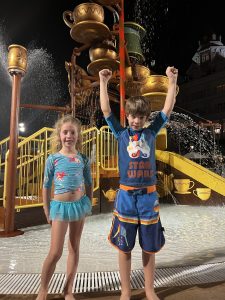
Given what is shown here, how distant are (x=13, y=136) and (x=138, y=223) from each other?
3.46 meters

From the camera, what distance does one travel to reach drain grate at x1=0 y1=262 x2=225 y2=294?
103 inches

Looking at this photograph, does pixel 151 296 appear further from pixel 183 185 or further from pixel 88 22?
pixel 88 22

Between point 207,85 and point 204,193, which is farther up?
point 207,85

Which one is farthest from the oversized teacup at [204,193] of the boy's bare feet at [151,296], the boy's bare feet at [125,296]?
the boy's bare feet at [125,296]

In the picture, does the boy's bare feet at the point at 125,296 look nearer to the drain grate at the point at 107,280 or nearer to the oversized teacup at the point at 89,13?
the drain grate at the point at 107,280

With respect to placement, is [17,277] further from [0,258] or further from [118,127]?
[118,127]

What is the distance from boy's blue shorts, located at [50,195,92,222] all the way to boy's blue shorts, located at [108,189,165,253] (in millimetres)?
307

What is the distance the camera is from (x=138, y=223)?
2355 millimetres

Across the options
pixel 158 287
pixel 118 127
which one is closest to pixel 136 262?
pixel 158 287

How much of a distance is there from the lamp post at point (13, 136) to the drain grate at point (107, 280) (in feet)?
6.96

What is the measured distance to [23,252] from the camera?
3885 mm

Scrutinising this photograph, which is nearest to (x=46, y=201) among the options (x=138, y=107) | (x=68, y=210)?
(x=68, y=210)

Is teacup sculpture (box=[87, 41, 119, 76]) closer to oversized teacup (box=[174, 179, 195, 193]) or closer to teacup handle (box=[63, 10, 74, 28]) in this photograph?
teacup handle (box=[63, 10, 74, 28])

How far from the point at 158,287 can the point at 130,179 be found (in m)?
1.04
